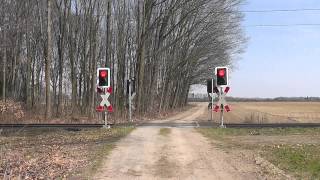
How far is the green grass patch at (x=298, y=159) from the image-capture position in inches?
511

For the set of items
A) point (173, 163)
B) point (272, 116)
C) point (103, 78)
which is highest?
point (103, 78)

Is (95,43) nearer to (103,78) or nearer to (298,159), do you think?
(103,78)

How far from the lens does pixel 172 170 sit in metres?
13.2

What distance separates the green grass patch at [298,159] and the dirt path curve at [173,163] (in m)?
0.91

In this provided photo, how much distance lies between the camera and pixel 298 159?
15.1 metres

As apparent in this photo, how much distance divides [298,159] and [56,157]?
6736mm

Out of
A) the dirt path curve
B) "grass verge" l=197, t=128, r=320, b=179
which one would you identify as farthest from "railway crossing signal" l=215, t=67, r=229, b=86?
the dirt path curve

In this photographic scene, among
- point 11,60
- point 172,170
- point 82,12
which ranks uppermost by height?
point 82,12

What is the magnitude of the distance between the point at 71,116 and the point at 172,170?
27860 millimetres

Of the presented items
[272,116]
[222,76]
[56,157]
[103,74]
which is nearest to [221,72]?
[222,76]

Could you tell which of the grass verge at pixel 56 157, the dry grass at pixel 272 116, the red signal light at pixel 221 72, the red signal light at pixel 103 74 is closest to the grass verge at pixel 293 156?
the grass verge at pixel 56 157

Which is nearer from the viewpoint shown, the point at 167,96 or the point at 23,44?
the point at 23,44

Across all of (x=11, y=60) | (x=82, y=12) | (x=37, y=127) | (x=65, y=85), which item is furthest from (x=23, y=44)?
(x=37, y=127)

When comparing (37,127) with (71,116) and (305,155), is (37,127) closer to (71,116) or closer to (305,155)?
(71,116)
